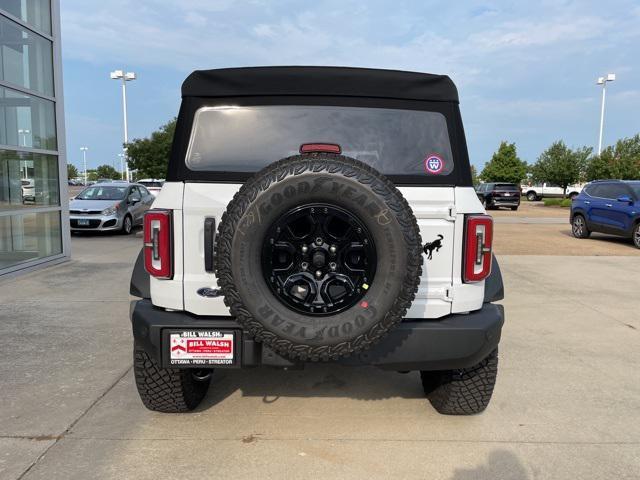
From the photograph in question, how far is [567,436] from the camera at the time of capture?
309 cm

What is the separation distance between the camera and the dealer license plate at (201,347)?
2.64 m

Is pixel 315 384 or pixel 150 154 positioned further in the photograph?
pixel 150 154

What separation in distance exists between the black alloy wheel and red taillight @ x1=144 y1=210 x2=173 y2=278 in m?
0.63

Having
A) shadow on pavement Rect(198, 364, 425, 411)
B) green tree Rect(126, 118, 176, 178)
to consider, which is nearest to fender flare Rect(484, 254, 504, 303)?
shadow on pavement Rect(198, 364, 425, 411)

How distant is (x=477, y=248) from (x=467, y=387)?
96 centimetres

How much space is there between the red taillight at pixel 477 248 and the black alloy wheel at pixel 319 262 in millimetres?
649

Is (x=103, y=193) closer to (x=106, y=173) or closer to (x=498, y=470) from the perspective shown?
(x=498, y=470)

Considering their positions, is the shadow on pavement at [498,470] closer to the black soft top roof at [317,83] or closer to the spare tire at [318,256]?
the spare tire at [318,256]

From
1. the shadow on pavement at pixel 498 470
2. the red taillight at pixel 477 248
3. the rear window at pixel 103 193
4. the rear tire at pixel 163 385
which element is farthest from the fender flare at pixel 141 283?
the rear window at pixel 103 193

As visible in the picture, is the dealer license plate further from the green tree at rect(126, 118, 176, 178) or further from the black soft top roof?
the green tree at rect(126, 118, 176, 178)

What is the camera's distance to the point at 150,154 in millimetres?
40750

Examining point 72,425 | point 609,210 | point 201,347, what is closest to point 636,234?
point 609,210

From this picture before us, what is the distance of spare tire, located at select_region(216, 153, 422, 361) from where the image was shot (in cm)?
234

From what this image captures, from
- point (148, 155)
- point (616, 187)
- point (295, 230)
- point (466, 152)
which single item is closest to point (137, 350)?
point (295, 230)
